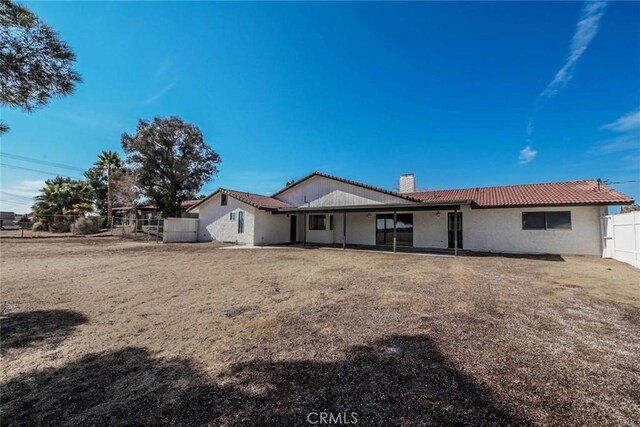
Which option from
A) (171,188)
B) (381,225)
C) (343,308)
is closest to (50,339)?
(343,308)

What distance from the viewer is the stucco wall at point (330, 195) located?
15.8 meters

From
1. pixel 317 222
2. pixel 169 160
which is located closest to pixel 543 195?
pixel 317 222

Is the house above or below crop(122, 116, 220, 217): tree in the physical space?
below

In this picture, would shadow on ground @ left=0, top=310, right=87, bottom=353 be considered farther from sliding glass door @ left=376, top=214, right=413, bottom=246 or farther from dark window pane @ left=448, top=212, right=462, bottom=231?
dark window pane @ left=448, top=212, right=462, bottom=231

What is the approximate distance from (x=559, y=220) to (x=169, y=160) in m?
30.5

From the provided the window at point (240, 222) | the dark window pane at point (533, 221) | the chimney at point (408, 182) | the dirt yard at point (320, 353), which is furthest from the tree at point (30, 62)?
the chimney at point (408, 182)

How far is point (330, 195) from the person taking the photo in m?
17.4

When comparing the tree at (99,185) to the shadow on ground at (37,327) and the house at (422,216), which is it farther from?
the shadow on ground at (37,327)

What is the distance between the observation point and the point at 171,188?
89.7 ft

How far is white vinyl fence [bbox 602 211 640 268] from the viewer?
8.97 meters

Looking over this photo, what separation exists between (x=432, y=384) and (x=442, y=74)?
1492cm

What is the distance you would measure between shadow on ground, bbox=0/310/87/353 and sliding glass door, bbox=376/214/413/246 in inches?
565

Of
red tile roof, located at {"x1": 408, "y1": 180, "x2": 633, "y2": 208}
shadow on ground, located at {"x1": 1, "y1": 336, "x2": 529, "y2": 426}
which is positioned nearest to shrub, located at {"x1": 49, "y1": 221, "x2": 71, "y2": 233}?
shadow on ground, located at {"x1": 1, "y1": 336, "x2": 529, "y2": 426}

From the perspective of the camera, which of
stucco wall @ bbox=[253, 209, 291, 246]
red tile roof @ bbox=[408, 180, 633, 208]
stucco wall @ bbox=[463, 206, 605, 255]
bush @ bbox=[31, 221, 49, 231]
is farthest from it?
bush @ bbox=[31, 221, 49, 231]
